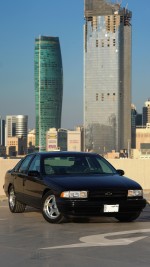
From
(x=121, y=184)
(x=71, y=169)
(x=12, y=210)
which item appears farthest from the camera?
(x=12, y=210)

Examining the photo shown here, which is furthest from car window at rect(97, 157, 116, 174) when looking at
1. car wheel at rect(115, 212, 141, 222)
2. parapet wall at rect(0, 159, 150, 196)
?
parapet wall at rect(0, 159, 150, 196)

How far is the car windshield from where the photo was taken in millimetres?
11805

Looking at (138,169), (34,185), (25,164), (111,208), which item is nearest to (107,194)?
(111,208)

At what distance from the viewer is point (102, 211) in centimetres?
1059

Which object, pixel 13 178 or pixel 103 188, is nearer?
pixel 103 188

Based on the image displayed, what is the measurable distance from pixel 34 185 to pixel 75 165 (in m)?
0.87

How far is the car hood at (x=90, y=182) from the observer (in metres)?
10.7

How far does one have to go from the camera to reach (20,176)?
12789mm

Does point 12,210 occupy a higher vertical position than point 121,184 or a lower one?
lower

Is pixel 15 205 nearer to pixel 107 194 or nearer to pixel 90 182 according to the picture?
pixel 90 182

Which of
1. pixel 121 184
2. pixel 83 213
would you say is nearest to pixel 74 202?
pixel 83 213

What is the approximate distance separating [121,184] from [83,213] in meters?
0.90

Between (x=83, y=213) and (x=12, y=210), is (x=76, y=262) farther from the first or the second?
(x=12, y=210)

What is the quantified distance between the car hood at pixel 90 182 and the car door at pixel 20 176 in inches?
55.4
